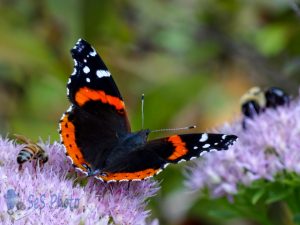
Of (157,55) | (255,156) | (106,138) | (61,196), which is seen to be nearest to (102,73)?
(106,138)

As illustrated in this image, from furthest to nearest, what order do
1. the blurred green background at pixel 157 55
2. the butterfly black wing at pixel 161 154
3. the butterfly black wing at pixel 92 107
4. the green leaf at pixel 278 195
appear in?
the blurred green background at pixel 157 55
the green leaf at pixel 278 195
the butterfly black wing at pixel 92 107
the butterfly black wing at pixel 161 154

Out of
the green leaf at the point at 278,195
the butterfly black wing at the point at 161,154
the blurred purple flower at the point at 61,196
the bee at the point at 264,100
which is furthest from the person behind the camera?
the bee at the point at 264,100

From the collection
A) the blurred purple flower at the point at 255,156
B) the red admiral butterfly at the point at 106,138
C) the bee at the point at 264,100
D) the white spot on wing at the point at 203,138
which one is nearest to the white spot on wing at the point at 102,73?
the red admiral butterfly at the point at 106,138

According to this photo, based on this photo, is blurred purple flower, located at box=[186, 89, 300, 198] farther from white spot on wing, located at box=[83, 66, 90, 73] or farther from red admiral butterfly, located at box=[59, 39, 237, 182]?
white spot on wing, located at box=[83, 66, 90, 73]

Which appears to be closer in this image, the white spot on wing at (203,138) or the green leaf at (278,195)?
the white spot on wing at (203,138)

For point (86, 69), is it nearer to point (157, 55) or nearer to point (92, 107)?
point (92, 107)

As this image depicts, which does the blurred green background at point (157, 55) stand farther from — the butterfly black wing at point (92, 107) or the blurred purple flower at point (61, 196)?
the blurred purple flower at point (61, 196)

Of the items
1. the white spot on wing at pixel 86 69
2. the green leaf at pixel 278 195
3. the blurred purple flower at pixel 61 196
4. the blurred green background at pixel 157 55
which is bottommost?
the blurred purple flower at pixel 61 196

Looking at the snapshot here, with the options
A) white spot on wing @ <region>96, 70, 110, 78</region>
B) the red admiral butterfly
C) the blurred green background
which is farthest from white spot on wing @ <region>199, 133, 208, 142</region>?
the blurred green background
